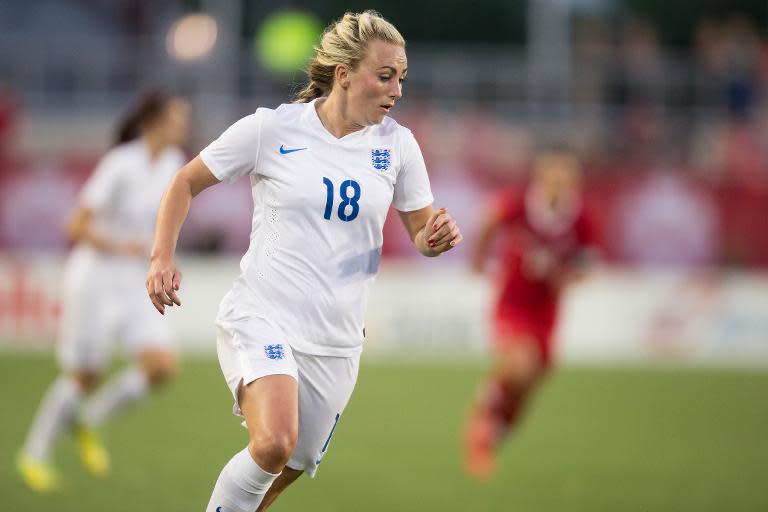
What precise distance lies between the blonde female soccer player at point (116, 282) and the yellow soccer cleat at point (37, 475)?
0.12 metres

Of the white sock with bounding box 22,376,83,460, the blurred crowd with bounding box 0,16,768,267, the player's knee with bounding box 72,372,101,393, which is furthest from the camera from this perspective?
the blurred crowd with bounding box 0,16,768,267

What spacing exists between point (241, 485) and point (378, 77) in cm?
189

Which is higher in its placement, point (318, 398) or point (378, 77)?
point (378, 77)

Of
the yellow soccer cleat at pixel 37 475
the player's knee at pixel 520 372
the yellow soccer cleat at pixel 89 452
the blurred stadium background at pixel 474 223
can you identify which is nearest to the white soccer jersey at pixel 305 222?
the yellow soccer cleat at pixel 37 475

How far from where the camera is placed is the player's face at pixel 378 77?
5332 millimetres

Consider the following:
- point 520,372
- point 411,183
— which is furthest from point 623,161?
point 411,183

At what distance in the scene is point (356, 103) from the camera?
541cm

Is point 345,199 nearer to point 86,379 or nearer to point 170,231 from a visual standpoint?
point 170,231

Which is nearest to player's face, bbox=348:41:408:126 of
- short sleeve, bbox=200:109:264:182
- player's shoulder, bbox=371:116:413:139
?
player's shoulder, bbox=371:116:413:139

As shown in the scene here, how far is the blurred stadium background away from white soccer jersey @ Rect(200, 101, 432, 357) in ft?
12.2

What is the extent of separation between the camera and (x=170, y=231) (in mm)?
5258

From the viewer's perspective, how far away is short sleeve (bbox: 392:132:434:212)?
5.64 meters

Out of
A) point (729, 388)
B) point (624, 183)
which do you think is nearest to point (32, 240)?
point (624, 183)

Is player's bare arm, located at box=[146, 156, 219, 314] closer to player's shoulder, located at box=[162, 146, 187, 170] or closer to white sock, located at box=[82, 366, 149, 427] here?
player's shoulder, located at box=[162, 146, 187, 170]
